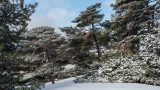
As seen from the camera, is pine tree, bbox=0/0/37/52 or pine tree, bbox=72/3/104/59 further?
pine tree, bbox=72/3/104/59

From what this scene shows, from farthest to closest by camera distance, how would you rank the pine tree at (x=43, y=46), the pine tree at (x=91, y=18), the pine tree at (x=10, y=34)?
the pine tree at (x=91, y=18) < the pine tree at (x=43, y=46) < the pine tree at (x=10, y=34)

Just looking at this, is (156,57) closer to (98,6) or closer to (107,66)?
(107,66)

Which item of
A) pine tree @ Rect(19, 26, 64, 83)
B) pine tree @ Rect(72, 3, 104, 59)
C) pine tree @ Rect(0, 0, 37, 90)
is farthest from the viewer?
pine tree @ Rect(72, 3, 104, 59)

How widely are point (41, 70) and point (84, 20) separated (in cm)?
1253

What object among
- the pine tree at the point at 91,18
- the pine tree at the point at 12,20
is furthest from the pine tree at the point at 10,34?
the pine tree at the point at 91,18

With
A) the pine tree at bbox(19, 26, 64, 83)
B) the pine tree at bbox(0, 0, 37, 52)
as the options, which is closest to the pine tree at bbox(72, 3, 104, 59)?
the pine tree at bbox(19, 26, 64, 83)

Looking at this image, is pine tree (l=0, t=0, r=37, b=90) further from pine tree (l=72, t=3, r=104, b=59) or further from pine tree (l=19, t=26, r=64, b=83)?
pine tree (l=72, t=3, r=104, b=59)

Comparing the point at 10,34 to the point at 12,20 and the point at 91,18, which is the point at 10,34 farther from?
the point at 91,18

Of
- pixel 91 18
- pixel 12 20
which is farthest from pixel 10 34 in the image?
pixel 91 18

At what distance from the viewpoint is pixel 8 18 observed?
16.3m

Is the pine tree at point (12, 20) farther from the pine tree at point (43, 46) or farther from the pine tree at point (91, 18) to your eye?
the pine tree at point (91, 18)

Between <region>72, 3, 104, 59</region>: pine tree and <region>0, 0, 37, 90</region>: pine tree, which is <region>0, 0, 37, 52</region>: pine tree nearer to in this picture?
<region>0, 0, 37, 90</region>: pine tree

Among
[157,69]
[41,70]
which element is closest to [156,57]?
[157,69]

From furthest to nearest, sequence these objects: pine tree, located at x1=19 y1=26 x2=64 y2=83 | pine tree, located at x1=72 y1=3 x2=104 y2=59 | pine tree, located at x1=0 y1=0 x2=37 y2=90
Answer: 1. pine tree, located at x1=72 y1=3 x2=104 y2=59
2. pine tree, located at x1=19 y1=26 x2=64 y2=83
3. pine tree, located at x1=0 y1=0 x2=37 y2=90
